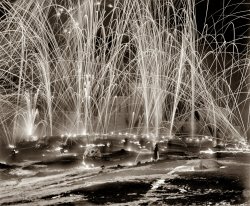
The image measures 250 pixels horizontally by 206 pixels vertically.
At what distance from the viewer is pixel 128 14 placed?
79.4ft

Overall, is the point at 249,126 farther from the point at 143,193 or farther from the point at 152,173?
the point at 143,193

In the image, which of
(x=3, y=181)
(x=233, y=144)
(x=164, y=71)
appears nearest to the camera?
(x=3, y=181)

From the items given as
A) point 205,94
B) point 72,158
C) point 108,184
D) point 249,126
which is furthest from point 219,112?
point 108,184

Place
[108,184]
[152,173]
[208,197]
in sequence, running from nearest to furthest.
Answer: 1. [208,197]
2. [108,184]
3. [152,173]

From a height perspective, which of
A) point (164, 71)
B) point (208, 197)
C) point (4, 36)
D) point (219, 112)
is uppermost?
point (4, 36)

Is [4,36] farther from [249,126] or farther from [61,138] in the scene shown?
[249,126]

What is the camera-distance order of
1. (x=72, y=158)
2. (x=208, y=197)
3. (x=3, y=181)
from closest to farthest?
(x=208, y=197), (x=3, y=181), (x=72, y=158)

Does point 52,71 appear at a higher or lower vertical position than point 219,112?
higher

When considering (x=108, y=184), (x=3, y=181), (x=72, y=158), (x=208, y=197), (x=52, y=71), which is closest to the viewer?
(x=208, y=197)

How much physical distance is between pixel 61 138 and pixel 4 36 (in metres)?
8.06

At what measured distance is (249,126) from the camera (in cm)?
4038

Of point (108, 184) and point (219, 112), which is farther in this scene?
point (219, 112)

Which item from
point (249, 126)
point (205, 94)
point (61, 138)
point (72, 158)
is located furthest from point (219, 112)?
point (72, 158)

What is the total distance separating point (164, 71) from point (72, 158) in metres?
8.27
